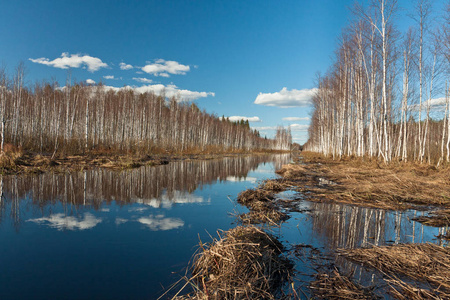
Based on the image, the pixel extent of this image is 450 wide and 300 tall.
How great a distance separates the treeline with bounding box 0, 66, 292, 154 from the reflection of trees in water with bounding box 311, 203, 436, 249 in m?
22.1

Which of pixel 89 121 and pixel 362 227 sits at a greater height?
pixel 89 121

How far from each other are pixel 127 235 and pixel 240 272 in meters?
2.60

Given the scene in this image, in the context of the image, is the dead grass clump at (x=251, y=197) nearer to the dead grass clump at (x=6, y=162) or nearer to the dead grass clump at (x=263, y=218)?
the dead grass clump at (x=263, y=218)

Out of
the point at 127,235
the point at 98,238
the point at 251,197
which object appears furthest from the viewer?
the point at 251,197

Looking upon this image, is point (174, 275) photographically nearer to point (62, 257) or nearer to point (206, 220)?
point (62, 257)

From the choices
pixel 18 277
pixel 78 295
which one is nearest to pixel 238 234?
pixel 78 295

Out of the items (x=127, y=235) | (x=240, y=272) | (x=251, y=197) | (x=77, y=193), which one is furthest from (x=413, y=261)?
(x=77, y=193)

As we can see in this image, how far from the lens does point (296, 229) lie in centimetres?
457

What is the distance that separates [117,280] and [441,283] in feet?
12.0

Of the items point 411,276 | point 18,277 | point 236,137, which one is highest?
point 236,137

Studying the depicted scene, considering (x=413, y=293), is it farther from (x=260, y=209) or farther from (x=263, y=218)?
(x=260, y=209)

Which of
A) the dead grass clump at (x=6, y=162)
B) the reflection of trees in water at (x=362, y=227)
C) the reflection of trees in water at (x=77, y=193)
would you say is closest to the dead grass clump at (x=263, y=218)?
the reflection of trees in water at (x=362, y=227)

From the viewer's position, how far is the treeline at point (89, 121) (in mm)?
24844

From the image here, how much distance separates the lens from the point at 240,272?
258cm
